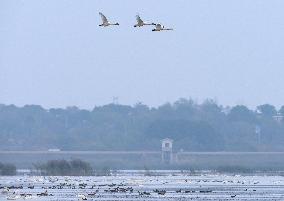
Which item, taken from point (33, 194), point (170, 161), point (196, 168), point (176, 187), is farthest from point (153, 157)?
point (33, 194)

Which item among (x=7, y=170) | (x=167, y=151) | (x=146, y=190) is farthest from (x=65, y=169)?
(x=146, y=190)

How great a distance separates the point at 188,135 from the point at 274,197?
345 ft

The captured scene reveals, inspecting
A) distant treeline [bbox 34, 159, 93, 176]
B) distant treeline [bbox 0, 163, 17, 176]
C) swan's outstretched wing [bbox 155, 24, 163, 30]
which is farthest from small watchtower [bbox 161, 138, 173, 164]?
swan's outstretched wing [bbox 155, 24, 163, 30]

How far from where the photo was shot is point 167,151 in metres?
188

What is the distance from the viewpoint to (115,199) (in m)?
88.8

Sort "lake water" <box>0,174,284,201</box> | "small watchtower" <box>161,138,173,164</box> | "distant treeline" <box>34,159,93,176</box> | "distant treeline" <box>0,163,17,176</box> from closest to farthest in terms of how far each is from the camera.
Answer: "lake water" <box>0,174,284,201</box>, "distant treeline" <box>0,163,17,176</box>, "distant treeline" <box>34,159,93,176</box>, "small watchtower" <box>161,138,173,164</box>

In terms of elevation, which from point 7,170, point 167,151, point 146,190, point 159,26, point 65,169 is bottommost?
point 146,190

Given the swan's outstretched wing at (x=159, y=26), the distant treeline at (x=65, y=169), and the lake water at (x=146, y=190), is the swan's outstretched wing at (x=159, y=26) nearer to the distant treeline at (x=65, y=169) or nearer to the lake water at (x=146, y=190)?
the lake water at (x=146, y=190)

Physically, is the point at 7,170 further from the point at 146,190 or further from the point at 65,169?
the point at 146,190

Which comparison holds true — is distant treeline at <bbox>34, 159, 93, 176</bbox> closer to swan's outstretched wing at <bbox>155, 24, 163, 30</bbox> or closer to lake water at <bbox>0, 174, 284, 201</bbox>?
lake water at <bbox>0, 174, 284, 201</bbox>

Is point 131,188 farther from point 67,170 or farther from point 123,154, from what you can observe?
point 123,154

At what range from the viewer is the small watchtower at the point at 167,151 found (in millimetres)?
186125

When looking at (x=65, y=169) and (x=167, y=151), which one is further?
(x=167, y=151)

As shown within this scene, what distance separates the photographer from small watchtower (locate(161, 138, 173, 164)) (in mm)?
186125
